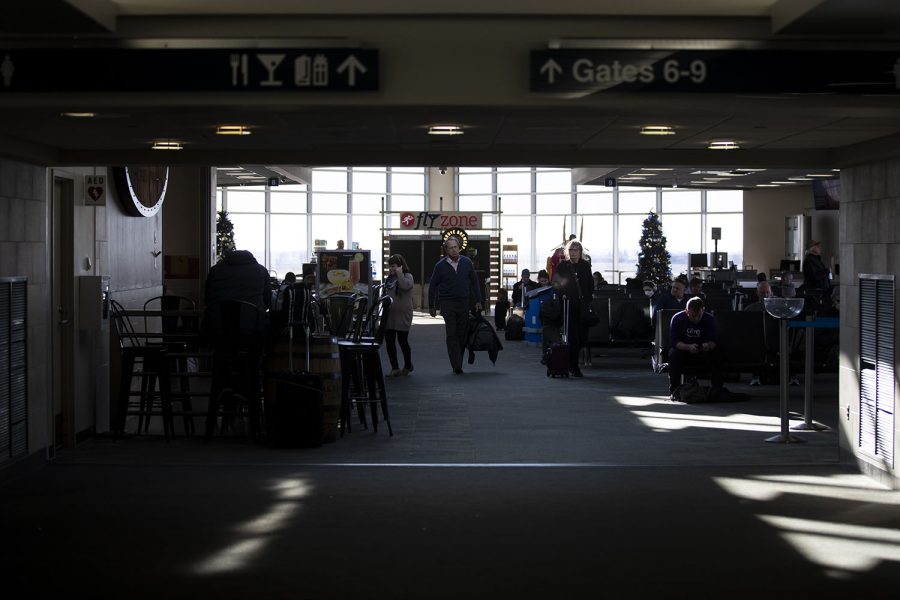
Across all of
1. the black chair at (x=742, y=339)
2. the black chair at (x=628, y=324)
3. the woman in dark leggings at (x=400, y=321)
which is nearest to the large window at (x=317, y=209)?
the black chair at (x=628, y=324)

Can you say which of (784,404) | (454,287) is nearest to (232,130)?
(784,404)

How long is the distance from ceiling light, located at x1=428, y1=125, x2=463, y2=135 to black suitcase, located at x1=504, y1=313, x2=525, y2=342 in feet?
50.4

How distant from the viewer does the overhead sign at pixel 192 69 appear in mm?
6621

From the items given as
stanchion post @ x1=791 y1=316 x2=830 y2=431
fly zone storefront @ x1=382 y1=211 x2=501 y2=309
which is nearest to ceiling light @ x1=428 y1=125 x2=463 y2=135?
stanchion post @ x1=791 y1=316 x2=830 y2=431

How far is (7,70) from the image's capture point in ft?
21.6

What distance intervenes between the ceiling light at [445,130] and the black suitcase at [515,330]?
1537cm

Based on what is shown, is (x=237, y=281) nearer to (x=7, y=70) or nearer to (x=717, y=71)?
(x=7, y=70)

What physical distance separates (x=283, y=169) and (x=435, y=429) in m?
16.0

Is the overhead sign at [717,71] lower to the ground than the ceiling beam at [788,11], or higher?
lower

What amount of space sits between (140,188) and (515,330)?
12019mm

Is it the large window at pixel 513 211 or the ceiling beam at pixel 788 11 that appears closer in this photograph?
the ceiling beam at pixel 788 11

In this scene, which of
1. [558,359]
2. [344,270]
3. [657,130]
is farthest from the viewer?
[344,270]

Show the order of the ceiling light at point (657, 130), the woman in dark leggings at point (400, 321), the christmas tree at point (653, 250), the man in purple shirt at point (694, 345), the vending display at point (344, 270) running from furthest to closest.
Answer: the christmas tree at point (653, 250), the vending display at point (344, 270), the woman in dark leggings at point (400, 321), the man in purple shirt at point (694, 345), the ceiling light at point (657, 130)

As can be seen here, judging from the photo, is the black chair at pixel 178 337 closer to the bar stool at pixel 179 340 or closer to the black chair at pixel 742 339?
the bar stool at pixel 179 340
